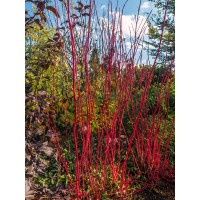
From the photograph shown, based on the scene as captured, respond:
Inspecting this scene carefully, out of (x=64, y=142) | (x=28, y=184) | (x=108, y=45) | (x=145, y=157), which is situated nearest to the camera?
(x=108, y=45)

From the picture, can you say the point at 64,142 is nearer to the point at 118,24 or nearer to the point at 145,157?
the point at 145,157

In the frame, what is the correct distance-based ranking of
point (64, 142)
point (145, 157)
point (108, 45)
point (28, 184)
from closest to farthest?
point (108, 45), point (28, 184), point (145, 157), point (64, 142)

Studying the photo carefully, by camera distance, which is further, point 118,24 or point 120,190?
point 120,190
